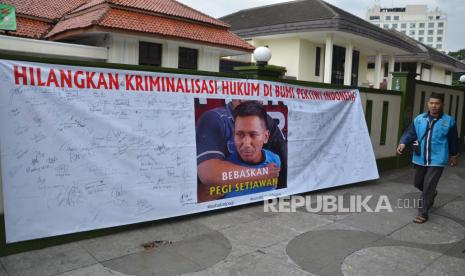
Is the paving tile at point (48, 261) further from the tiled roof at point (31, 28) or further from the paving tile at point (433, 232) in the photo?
the tiled roof at point (31, 28)

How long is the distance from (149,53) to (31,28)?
6730 millimetres

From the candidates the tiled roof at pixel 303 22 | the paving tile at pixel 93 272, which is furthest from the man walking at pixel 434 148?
the tiled roof at pixel 303 22

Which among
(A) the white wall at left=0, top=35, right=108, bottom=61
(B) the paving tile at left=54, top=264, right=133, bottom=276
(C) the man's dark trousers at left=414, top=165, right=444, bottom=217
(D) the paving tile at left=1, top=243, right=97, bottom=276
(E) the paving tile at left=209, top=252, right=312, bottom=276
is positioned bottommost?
(E) the paving tile at left=209, top=252, right=312, bottom=276

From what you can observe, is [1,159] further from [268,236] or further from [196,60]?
[196,60]

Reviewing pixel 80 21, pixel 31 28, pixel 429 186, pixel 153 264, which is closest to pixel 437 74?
pixel 80 21

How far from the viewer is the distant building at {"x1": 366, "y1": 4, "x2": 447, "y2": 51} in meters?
156

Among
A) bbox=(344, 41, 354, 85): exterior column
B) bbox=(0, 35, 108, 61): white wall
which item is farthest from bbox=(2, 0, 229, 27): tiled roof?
bbox=(344, 41, 354, 85): exterior column

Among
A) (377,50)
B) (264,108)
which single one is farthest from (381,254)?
(377,50)

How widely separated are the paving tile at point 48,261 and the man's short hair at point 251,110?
2.78 metres

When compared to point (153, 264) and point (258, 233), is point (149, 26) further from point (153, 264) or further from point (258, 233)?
point (153, 264)

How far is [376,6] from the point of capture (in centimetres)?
16362

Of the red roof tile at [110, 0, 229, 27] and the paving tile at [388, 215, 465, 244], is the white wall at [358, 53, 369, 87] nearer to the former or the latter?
the red roof tile at [110, 0, 229, 27]

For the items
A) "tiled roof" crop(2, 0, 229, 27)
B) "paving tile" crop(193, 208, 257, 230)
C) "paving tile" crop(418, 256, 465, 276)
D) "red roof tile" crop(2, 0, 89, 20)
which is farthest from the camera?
"red roof tile" crop(2, 0, 89, 20)

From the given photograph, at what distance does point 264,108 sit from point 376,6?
577 feet
